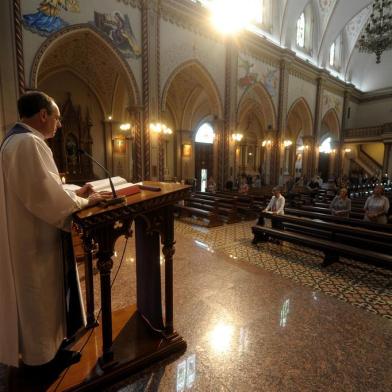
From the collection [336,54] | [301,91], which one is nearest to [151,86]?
[301,91]

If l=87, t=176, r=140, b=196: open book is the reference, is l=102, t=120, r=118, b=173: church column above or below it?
above

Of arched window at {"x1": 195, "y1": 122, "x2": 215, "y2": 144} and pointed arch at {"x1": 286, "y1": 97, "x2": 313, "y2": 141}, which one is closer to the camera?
pointed arch at {"x1": 286, "y1": 97, "x2": 313, "y2": 141}

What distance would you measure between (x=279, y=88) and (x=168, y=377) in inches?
658

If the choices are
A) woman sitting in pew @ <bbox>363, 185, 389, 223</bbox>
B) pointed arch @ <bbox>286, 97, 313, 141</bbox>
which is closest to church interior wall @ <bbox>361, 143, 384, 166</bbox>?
pointed arch @ <bbox>286, 97, 313, 141</bbox>

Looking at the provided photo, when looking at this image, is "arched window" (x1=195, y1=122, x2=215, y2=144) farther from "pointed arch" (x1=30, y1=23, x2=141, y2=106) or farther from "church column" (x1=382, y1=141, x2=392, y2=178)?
"church column" (x1=382, y1=141, x2=392, y2=178)

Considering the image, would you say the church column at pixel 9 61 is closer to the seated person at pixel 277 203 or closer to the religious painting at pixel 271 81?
the seated person at pixel 277 203

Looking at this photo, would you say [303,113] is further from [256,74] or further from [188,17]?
[188,17]

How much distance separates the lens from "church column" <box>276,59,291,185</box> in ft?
51.5

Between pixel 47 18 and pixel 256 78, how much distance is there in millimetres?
10222

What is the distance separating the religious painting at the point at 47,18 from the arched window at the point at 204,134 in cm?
1242

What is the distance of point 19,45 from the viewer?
709cm

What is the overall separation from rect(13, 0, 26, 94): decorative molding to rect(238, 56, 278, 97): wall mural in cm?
959

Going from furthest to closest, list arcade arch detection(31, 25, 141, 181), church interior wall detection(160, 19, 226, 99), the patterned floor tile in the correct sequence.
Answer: arcade arch detection(31, 25, 141, 181)
church interior wall detection(160, 19, 226, 99)
the patterned floor tile

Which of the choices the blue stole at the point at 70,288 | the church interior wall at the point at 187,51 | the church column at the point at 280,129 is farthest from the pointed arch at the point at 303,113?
the blue stole at the point at 70,288
